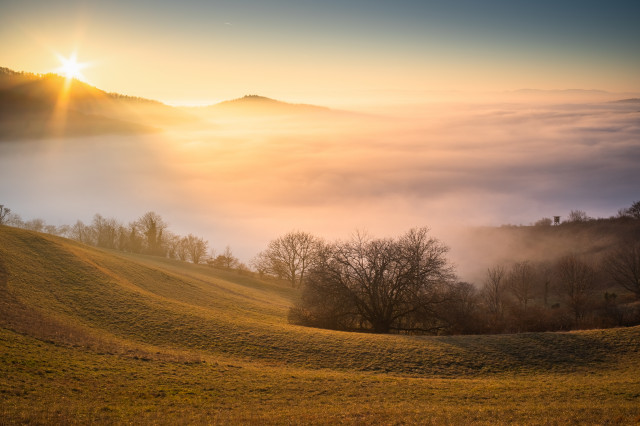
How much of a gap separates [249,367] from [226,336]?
25.8 feet

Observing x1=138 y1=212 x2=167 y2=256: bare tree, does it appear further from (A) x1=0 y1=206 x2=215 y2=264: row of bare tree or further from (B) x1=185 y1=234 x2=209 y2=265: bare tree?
(B) x1=185 y1=234 x2=209 y2=265: bare tree

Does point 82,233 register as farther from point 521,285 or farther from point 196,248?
point 521,285

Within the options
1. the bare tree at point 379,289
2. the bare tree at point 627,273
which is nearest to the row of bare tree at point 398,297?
the bare tree at point 379,289

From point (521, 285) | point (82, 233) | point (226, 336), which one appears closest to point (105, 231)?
point (82, 233)

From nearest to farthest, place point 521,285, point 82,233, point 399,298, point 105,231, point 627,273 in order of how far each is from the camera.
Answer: point 399,298, point 627,273, point 521,285, point 105,231, point 82,233

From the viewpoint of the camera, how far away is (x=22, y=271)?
146ft

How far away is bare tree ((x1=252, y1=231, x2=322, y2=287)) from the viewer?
105m

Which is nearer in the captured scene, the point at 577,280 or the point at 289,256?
the point at 577,280

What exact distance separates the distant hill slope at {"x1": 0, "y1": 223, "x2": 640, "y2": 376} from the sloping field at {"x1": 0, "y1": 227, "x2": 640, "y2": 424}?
0.50ft

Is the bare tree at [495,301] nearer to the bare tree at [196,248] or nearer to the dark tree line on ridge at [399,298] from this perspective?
the dark tree line on ridge at [399,298]

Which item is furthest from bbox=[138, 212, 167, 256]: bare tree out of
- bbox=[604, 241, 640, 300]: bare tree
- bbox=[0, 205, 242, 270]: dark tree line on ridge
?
bbox=[604, 241, 640, 300]: bare tree

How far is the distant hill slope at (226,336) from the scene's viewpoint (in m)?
32.0

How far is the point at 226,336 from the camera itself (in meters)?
37.2

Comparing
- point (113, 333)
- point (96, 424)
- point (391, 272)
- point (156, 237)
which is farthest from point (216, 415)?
point (156, 237)
